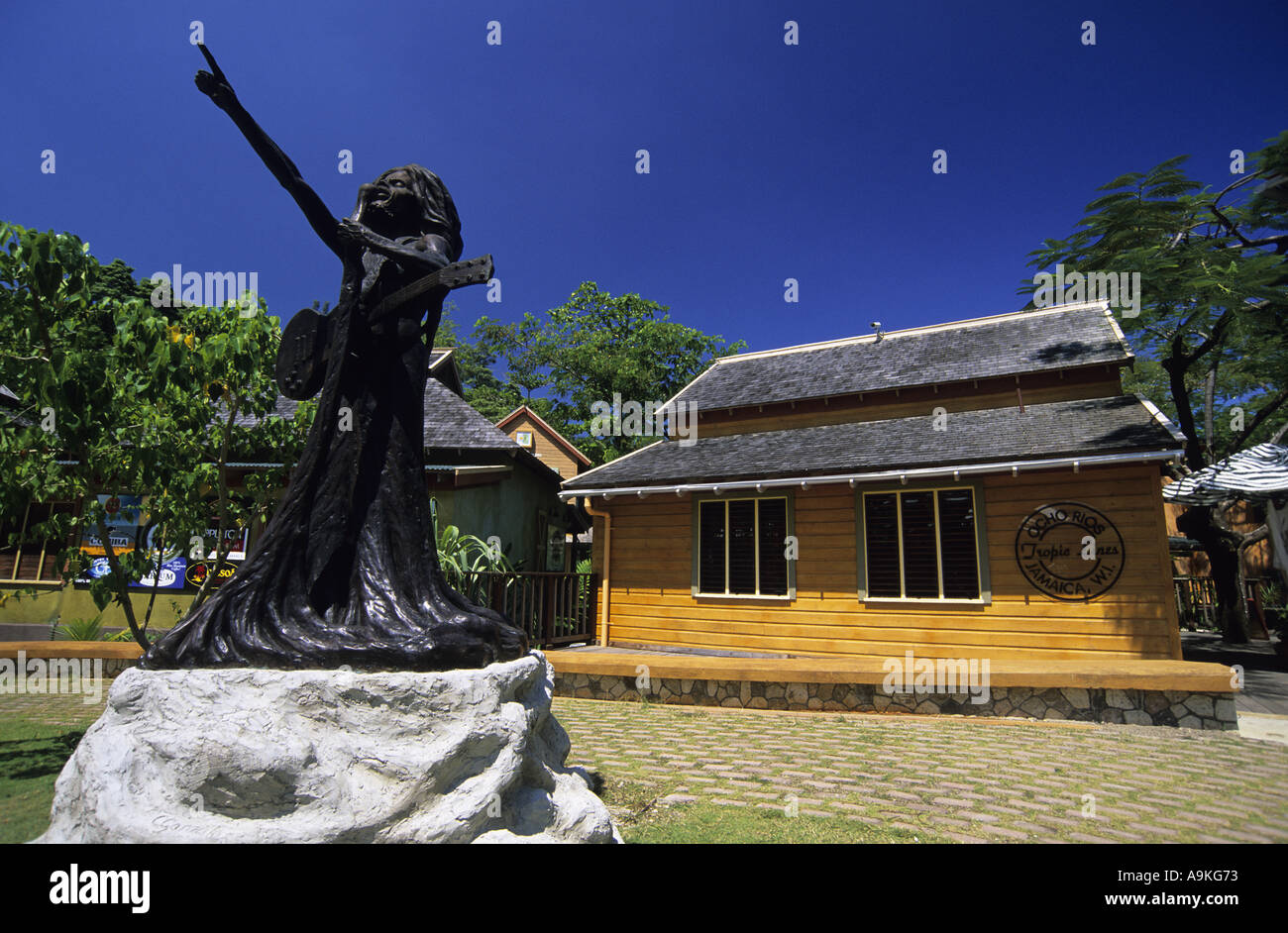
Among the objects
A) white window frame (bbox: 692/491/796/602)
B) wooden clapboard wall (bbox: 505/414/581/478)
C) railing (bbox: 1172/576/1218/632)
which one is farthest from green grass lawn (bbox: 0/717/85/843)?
wooden clapboard wall (bbox: 505/414/581/478)

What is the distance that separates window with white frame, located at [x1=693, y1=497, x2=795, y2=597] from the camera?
38.1 ft

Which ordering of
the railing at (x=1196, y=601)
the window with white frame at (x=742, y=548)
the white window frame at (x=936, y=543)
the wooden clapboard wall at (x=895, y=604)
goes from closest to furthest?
the wooden clapboard wall at (x=895, y=604) → the white window frame at (x=936, y=543) → the window with white frame at (x=742, y=548) → the railing at (x=1196, y=601)

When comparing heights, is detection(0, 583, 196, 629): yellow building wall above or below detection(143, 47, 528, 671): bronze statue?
below

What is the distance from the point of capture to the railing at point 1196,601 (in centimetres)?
1794

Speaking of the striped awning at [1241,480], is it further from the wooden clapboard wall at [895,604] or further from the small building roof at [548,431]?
the small building roof at [548,431]

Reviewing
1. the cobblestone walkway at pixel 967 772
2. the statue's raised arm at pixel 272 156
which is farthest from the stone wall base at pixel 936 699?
the statue's raised arm at pixel 272 156

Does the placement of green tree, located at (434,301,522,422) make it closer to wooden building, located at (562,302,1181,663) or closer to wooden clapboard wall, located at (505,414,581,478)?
wooden clapboard wall, located at (505,414,581,478)

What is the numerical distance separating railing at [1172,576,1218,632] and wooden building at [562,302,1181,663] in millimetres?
9582

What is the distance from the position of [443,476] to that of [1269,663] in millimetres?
14492

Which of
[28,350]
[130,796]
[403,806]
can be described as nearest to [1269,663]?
[403,806]

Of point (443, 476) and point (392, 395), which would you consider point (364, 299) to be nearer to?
point (392, 395)

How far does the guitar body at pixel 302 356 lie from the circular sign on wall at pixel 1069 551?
9.72 m

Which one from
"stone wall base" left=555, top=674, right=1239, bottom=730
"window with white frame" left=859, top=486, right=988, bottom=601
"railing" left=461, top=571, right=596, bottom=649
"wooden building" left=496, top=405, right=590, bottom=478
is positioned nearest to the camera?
"stone wall base" left=555, top=674, right=1239, bottom=730

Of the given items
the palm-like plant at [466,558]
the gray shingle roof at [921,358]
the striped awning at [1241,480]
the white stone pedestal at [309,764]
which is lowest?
the white stone pedestal at [309,764]
